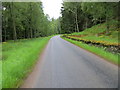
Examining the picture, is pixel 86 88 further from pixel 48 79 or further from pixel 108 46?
pixel 108 46

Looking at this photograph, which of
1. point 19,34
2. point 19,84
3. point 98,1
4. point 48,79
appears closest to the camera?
point 19,84

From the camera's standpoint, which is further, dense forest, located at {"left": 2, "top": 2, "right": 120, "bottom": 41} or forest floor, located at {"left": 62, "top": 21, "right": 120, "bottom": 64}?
dense forest, located at {"left": 2, "top": 2, "right": 120, "bottom": 41}

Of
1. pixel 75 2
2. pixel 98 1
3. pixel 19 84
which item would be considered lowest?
pixel 19 84

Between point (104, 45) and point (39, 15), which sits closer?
point (104, 45)

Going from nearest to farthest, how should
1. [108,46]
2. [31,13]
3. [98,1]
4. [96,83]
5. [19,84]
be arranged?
[96,83] → [19,84] → [108,46] → [98,1] → [31,13]

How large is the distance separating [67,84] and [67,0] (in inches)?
1446

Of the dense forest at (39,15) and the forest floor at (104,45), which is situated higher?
the dense forest at (39,15)

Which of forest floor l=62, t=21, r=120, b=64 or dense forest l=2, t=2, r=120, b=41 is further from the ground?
dense forest l=2, t=2, r=120, b=41

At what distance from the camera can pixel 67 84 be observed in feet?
14.1

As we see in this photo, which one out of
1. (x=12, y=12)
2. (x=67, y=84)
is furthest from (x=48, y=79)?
(x=12, y=12)

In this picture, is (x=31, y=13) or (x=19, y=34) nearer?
(x=31, y=13)

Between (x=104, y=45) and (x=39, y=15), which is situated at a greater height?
(x=39, y=15)

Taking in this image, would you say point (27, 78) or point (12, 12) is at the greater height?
point (12, 12)

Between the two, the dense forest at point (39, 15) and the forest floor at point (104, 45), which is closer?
the forest floor at point (104, 45)
